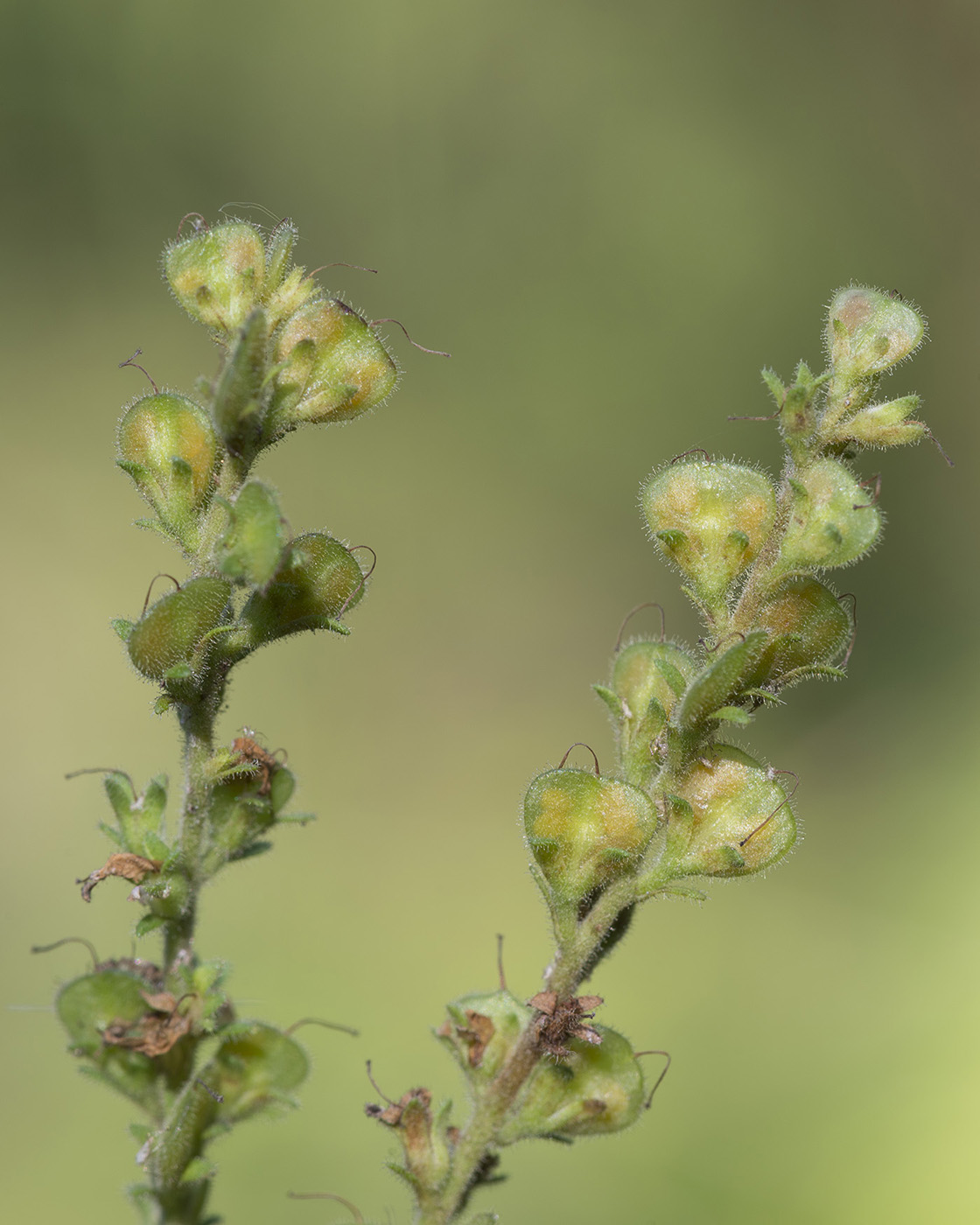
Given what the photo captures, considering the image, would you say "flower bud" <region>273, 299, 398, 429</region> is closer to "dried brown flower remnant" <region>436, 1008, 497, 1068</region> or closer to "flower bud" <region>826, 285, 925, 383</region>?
"flower bud" <region>826, 285, 925, 383</region>

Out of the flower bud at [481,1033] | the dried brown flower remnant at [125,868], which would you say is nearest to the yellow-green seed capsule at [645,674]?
the flower bud at [481,1033]

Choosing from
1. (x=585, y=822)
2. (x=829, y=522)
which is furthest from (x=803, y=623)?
(x=585, y=822)

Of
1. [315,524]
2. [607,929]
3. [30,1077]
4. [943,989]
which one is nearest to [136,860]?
[607,929]

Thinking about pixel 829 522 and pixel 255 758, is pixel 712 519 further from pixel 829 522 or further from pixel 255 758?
pixel 255 758

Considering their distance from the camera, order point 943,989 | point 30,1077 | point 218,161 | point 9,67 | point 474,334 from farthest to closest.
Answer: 1. point 474,334
2. point 218,161
3. point 9,67
4. point 943,989
5. point 30,1077

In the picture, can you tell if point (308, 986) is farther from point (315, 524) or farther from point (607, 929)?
point (607, 929)

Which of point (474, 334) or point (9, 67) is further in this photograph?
point (474, 334)

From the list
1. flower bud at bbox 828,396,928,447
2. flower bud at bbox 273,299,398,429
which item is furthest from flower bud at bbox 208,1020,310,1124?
flower bud at bbox 828,396,928,447

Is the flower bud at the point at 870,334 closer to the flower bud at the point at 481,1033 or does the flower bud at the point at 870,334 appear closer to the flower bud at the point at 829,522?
Result: the flower bud at the point at 829,522
